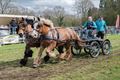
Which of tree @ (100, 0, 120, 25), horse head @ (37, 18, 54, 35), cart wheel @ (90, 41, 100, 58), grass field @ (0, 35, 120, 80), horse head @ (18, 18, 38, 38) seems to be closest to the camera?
grass field @ (0, 35, 120, 80)

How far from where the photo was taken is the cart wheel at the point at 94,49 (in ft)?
45.4

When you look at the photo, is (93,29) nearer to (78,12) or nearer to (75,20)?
(75,20)

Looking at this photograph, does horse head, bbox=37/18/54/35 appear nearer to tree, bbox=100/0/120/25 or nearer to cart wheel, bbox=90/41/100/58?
cart wheel, bbox=90/41/100/58

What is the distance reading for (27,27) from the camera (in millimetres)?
10453

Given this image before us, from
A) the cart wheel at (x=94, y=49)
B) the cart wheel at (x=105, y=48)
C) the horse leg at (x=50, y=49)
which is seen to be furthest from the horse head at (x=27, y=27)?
the cart wheel at (x=105, y=48)

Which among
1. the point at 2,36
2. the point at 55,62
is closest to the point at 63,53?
the point at 55,62

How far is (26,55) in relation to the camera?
37.3 ft

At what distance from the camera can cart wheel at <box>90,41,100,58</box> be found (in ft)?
45.4

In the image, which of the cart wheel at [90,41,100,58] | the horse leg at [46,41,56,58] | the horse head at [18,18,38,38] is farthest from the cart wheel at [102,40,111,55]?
the horse head at [18,18,38,38]

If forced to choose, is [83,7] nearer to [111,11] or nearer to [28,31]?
[111,11]

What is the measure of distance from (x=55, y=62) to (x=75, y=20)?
56917 millimetres

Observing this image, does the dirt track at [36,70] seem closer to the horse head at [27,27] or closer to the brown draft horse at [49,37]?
the brown draft horse at [49,37]

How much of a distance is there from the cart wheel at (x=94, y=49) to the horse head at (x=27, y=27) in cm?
378

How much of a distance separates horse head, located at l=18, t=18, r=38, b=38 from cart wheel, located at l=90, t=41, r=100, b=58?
3776 millimetres
